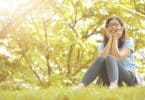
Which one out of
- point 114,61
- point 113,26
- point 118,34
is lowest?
point 114,61

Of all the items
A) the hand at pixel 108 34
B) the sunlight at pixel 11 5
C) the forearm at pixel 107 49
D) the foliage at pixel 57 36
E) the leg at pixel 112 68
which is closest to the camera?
the leg at pixel 112 68

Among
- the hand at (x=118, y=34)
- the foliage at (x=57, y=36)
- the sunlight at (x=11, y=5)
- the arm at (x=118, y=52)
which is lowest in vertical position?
the foliage at (x=57, y=36)

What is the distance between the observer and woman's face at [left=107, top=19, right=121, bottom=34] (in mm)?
6680

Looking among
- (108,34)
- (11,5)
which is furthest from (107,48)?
(11,5)

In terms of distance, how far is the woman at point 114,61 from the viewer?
6.29 metres

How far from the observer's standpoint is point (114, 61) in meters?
6.30

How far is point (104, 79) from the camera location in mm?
6527

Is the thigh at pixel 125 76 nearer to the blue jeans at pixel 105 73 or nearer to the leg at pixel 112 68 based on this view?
the blue jeans at pixel 105 73

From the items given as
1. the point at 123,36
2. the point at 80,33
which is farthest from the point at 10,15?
the point at 123,36

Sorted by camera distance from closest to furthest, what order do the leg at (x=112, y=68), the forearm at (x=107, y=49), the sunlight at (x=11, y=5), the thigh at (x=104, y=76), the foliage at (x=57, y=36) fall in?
the leg at (x=112, y=68), the thigh at (x=104, y=76), the forearm at (x=107, y=49), the sunlight at (x=11, y=5), the foliage at (x=57, y=36)

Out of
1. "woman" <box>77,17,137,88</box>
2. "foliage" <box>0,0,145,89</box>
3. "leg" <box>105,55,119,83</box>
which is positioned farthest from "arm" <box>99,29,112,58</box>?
"foliage" <box>0,0,145,89</box>

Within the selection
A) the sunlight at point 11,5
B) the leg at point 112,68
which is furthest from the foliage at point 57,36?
the leg at point 112,68

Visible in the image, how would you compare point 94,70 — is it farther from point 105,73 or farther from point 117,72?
point 117,72

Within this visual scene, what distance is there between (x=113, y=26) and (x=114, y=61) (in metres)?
0.69
